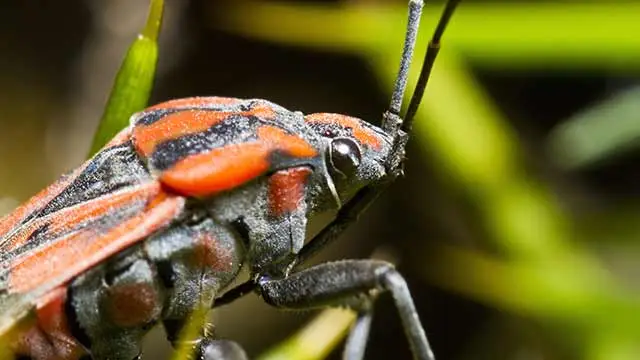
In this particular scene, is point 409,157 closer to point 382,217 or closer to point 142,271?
point 382,217

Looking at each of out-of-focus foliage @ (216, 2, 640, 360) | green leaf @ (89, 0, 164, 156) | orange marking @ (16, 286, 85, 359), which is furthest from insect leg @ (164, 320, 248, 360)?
out-of-focus foliage @ (216, 2, 640, 360)

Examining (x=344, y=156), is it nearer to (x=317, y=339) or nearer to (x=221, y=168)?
(x=221, y=168)

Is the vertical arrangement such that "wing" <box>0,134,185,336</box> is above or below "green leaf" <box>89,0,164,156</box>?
below

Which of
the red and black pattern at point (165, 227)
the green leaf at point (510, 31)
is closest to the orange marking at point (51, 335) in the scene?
the red and black pattern at point (165, 227)

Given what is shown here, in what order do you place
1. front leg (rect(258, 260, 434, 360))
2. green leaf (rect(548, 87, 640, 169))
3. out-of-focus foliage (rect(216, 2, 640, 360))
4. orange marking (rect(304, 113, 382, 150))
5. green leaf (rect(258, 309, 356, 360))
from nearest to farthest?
front leg (rect(258, 260, 434, 360)), orange marking (rect(304, 113, 382, 150)), green leaf (rect(258, 309, 356, 360)), out-of-focus foliage (rect(216, 2, 640, 360)), green leaf (rect(548, 87, 640, 169))

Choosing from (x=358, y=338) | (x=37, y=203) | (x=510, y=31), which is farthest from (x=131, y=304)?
(x=510, y=31)

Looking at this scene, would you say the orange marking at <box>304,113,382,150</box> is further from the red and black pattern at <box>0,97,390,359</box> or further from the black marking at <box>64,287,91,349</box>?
the black marking at <box>64,287,91,349</box>

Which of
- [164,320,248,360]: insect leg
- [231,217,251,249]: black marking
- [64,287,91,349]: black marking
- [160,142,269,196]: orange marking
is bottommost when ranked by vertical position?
[164,320,248,360]: insect leg
